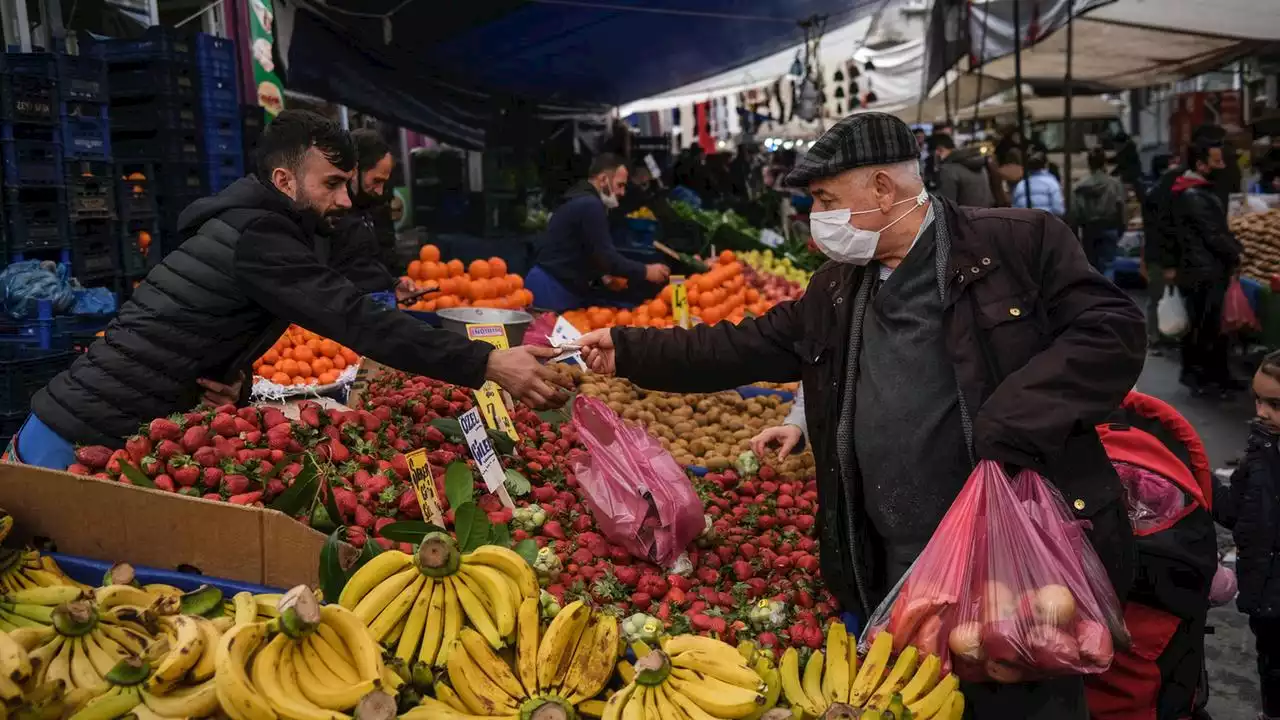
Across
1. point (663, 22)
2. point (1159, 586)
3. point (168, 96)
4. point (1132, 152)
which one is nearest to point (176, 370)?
point (1159, 586)

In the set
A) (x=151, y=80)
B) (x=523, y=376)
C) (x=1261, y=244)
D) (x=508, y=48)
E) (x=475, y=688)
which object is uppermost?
(x=508, y=48)

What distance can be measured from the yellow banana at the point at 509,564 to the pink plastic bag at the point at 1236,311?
8549mm

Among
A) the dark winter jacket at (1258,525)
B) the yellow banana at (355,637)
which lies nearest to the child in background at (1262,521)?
the dark winter jacket at (1258,525)

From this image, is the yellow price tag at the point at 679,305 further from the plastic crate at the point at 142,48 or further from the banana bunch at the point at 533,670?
the banana bunch at the point at 533,670

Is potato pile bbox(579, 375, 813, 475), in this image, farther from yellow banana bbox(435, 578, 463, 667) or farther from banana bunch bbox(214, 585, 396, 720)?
banana bunch bbox(214, 585, 396, 720)

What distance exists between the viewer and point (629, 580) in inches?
110

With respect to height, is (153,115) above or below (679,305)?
above

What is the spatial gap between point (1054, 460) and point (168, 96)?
5956 millimetres

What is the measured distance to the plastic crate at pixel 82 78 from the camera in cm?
573

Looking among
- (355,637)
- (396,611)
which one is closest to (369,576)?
(396,611)

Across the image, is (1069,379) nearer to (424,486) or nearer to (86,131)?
(424,486)

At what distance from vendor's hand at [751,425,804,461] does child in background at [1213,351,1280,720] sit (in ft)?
5.25

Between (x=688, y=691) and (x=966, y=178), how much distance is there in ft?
29.7

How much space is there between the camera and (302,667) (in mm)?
1925
